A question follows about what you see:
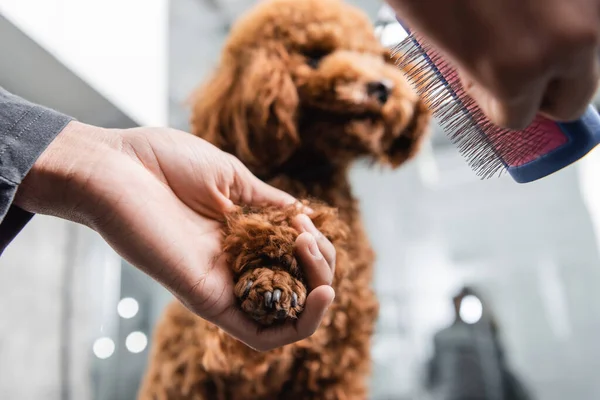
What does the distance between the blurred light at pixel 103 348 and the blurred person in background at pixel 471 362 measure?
91 centimetres

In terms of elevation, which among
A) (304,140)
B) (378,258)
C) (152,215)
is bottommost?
(378,258)

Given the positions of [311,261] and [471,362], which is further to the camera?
[471,362]

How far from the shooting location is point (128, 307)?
1.42 meters

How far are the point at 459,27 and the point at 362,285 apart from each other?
82cm

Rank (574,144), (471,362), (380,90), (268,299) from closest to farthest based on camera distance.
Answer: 1. (574,144)
2. (268,299)
3. (380,90)
4. (471,362)

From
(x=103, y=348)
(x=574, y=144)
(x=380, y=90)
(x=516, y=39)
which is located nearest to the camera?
(x=516, y=39)

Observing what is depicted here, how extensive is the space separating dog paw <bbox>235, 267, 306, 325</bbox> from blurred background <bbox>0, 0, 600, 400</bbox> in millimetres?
509

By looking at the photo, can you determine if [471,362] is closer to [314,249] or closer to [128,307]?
[128,307]

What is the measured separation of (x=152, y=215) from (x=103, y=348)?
831mm

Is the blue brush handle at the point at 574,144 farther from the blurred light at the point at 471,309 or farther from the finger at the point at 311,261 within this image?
the blurred light at the point at 471,309

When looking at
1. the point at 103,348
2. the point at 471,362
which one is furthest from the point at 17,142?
the point at 471,362

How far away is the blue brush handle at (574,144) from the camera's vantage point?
47 centimetres

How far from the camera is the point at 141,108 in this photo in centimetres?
126

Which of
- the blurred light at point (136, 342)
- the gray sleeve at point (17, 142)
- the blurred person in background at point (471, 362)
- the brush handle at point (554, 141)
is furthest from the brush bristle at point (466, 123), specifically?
the blurred person in background at point (471, 362)
